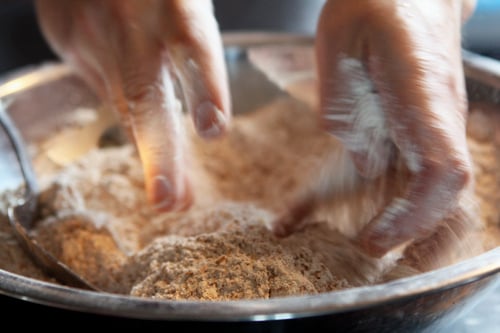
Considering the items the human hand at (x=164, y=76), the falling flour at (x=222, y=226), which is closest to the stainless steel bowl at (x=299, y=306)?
the falling flour at (x=222, y=226)

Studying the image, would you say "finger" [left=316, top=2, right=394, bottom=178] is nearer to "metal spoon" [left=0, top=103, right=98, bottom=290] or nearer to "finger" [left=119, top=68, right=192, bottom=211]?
"finger" [left=119, top=68, right=192, bottom=211]

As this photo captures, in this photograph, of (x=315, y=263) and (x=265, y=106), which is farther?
(x=265, y=106)

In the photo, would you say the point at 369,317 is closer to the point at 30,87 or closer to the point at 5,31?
the point at 30,87

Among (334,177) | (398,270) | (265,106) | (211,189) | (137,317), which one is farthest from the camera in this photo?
(265,106)

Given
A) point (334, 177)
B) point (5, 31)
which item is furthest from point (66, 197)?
point (5, 31)

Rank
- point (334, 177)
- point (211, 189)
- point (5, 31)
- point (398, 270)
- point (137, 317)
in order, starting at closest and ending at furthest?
point (137, 317)
point (398, 270)
point (334, 177)
point (211, 189)
point (5, 31)

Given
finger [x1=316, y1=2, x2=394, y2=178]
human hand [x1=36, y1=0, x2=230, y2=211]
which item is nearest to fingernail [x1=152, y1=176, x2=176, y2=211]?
human hand [x1=36, y1=0, x2=230, y2=211]

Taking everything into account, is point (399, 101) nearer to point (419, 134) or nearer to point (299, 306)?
point (419, 134)
